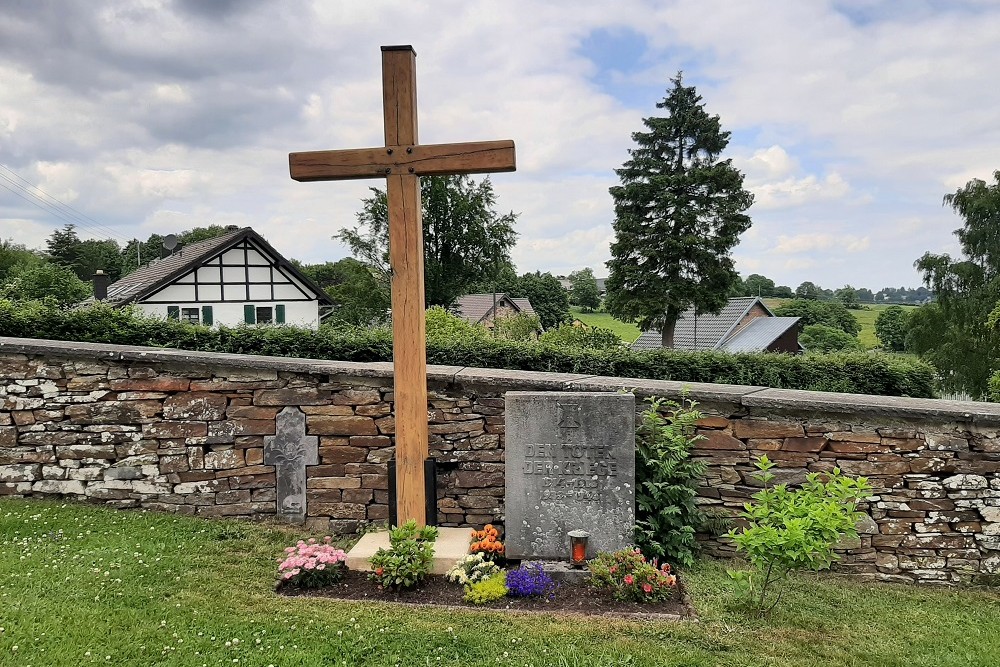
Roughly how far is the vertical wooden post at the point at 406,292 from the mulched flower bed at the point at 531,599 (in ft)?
2.14

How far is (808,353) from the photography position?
24.7ft

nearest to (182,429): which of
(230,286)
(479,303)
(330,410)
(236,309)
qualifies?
(330,410)

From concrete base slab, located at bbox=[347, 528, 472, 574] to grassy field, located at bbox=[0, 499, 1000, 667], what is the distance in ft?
1.68

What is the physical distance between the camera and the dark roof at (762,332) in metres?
28.1

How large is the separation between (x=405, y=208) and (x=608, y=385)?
205 centimetres

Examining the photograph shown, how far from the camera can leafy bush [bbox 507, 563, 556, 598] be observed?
391 cm

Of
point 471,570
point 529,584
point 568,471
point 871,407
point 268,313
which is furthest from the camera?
point 268,313

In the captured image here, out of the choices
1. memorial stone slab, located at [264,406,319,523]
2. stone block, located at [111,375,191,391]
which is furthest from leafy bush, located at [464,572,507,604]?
stone block, located at [111,375,191,391]

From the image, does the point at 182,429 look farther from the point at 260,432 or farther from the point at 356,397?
the point at 356,397

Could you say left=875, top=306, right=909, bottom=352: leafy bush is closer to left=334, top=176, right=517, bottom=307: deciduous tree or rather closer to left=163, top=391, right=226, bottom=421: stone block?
left=334, top=176, right=517, bottom=307: deciduous tree

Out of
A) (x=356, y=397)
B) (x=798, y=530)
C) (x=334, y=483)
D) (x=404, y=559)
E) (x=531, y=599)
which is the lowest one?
(x=531, y=599)

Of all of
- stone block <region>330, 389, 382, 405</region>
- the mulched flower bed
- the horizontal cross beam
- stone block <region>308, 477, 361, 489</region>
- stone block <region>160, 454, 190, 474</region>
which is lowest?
the mulched flower bed

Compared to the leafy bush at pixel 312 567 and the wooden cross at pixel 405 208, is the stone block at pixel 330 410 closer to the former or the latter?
the wooden cross at pixel 405 208

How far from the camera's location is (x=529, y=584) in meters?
3.92
